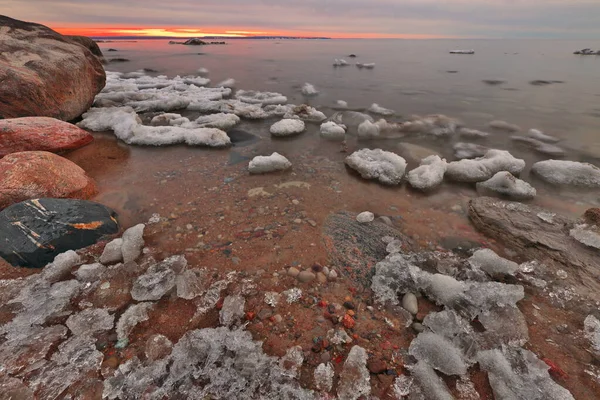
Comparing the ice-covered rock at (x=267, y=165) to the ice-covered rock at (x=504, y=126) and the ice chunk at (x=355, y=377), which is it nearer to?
the ice chunk at (x=355, y=377)

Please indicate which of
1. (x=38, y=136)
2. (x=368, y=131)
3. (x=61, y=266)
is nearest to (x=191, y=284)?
(x=61, y=266)

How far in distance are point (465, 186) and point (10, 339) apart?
5427 millimetres

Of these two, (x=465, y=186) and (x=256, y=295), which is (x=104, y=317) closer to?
(x=256, y=295)

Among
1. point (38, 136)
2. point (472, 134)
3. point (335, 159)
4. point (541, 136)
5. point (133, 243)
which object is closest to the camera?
point (133, 243)

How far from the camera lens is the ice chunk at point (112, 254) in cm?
260

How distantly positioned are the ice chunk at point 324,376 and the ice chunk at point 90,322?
1596 millimetres

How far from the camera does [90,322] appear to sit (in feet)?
6.77

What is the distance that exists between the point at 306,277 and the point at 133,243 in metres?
1.82

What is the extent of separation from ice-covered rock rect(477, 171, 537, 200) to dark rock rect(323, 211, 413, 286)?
210 cm

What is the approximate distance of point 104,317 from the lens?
6.90ft

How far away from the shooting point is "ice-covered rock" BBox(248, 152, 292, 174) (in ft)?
14.6

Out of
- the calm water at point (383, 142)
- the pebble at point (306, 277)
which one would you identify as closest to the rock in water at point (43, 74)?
the calm water at point (383, 142)

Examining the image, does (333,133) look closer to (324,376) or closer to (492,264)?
(492,264)

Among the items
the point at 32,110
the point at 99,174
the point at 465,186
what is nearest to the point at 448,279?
the point at 465,186
